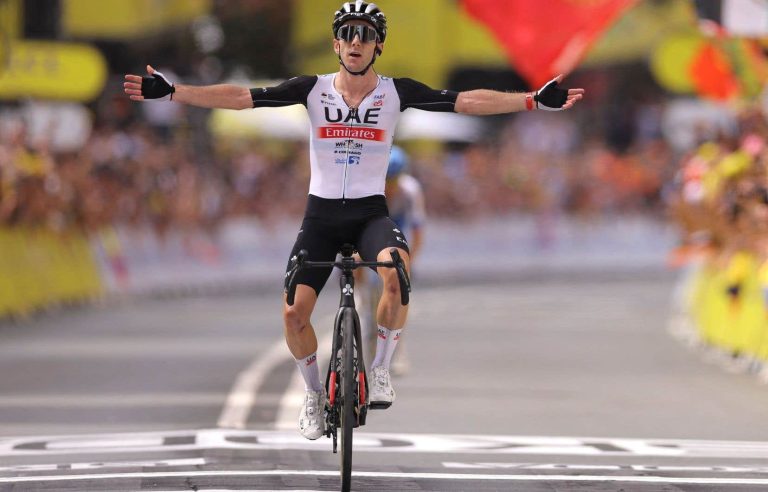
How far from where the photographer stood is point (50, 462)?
11.1 metres

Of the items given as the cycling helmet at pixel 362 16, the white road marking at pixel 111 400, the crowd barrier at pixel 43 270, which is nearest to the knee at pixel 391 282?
the cycling helmet at pixel 362 16

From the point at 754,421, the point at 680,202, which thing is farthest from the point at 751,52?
the point at 754,421

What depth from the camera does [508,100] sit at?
10.6 metres

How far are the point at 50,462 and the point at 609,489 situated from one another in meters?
3.19

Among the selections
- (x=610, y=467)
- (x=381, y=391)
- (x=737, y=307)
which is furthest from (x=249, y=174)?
(x=381, y=391)

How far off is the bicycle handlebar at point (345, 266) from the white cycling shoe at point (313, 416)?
0.55m

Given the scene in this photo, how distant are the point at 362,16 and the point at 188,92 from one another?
100 cm

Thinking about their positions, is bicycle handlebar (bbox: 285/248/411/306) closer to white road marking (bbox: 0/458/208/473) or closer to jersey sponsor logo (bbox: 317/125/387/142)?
jersey sponsor logo (bbox: 317/125/387/142)

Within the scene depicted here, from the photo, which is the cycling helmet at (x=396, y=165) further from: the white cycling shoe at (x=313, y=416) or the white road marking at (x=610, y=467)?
the white cycling shoe at (x=313, y=416)

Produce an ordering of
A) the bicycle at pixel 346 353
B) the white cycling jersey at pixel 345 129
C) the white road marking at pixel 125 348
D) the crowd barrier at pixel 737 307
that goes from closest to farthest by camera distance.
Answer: the bicycle at pixel 346 353 < the white cycling jersey at pixel 345 129 < the crowd barrier at pixel 737 307 < the white road marking at pixel 125 348

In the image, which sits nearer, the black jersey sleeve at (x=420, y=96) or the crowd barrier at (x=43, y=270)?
the black jersey sleeve at (x=420, y=96)

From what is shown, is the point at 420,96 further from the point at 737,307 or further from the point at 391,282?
the point at 737,307

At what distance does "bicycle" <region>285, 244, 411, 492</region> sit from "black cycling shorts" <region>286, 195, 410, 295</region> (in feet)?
0.58

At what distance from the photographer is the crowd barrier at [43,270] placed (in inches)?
975
